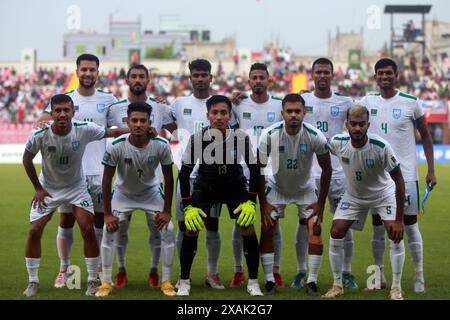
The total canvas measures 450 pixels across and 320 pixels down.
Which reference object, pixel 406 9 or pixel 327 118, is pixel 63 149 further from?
pixel 406 9

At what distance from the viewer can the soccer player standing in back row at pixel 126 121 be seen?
9.21 metres

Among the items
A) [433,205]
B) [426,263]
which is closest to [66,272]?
[426,263]

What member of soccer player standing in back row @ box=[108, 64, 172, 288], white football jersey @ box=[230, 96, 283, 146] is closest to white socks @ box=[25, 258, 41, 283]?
soccer player standing in back row @ box=[108, 64, 172, 288]

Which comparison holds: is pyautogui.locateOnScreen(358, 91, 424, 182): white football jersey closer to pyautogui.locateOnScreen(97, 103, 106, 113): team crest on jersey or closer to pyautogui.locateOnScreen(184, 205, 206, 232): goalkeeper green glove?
pyautogui.locateOnScreen(184, 205, 206, 232): goalkeeper green glove

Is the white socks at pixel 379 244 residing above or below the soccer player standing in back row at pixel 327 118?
below

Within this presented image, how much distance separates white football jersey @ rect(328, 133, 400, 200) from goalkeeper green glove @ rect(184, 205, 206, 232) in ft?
4.94

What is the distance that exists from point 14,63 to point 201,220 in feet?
190

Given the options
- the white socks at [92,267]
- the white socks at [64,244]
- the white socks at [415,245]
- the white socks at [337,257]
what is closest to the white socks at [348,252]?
the white socks at [337,257]

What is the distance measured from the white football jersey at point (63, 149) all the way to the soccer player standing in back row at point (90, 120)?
588 mm

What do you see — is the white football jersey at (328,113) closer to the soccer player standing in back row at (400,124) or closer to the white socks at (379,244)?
the soccer player standing in back row at (400,124)

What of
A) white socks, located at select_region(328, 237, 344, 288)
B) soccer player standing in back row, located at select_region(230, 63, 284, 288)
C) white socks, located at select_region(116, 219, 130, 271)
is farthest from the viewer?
soccer player standing in back row, located at select_region(230, 63, 284, 288)

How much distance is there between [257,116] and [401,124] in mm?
1615

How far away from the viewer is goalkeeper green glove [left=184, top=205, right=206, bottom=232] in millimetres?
8578

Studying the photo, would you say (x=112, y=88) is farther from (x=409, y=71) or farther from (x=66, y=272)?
(x=66, y=272)
